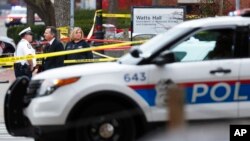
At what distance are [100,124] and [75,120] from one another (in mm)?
315

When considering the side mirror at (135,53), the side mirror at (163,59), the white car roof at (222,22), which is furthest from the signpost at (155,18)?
the side mirror at (163,59)

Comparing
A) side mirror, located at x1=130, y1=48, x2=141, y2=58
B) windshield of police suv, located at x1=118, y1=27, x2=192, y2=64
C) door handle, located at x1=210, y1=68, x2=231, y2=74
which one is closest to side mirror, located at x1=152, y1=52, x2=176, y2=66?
windshield of police suv, located at x1=118, y1=27, x2=192, y2=64

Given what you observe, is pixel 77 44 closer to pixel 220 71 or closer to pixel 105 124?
pixel 105 124

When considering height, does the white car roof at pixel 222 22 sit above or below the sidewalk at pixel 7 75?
above

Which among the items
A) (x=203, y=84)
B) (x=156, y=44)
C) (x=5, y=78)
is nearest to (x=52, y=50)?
(x=156, y=44)

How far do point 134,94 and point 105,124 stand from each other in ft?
1.62

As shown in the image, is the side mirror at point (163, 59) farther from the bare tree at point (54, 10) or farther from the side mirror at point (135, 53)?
the bare tree at point (54, 10)

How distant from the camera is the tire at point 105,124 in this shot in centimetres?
845

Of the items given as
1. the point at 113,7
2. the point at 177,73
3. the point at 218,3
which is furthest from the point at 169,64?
the point at 113,7

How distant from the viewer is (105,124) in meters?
8.48

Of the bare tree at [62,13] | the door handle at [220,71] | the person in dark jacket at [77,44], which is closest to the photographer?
the door handle at [220,71]

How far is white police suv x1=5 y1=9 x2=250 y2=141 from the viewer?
846cm

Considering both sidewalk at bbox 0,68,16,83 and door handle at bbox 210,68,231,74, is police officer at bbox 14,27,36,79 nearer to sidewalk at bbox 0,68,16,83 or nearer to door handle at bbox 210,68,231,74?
sidewalk at bbox 0,68,16,83

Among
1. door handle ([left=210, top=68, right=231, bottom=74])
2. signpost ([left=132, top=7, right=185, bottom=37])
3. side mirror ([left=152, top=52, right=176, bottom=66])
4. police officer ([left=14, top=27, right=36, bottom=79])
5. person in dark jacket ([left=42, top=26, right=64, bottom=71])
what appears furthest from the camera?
signpost ([left=132, top=7, right=185, bottom=37])
